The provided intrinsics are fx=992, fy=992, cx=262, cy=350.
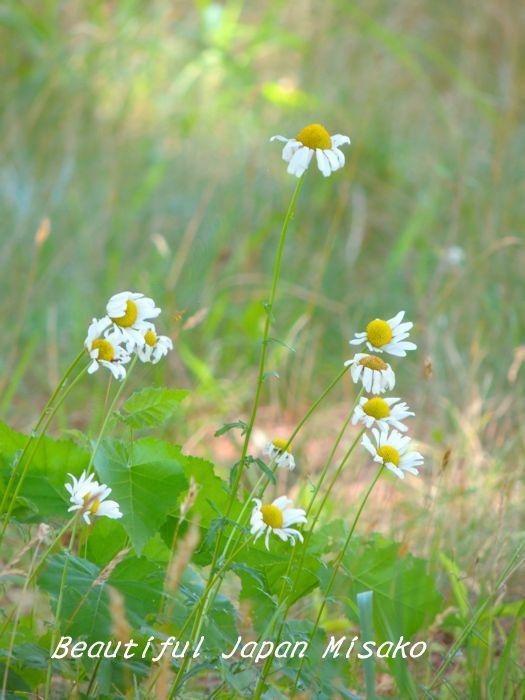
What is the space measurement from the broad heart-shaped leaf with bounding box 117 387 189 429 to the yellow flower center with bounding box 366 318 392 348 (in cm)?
23

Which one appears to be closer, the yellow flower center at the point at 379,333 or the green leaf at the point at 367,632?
the green leaf at the point at 367,632

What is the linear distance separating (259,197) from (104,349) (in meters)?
2.68

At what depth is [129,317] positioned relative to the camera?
0.97 m

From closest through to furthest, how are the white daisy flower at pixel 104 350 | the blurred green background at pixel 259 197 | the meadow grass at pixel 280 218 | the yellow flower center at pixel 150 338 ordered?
the white daisy flower at pixel 104 350, the yellow flower center at pixel 150 338, the meadow grass at pixel 280 218, the blurred green background at pixel 259 197

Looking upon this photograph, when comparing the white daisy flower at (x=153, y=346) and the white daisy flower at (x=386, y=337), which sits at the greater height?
the white daisy flower at (x=386, y=337)

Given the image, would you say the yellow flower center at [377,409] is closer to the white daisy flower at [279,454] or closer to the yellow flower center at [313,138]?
the white daisy flower at [279,454]

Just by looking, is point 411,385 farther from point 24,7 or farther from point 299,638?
point 24,7

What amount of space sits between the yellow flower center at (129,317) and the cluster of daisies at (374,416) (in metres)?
0.19

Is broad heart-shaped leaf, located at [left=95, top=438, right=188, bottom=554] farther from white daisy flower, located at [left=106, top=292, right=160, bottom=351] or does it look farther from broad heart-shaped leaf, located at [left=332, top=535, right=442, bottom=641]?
broad heart-shaped leaf, located at [left=332, top=535, right=442, bottom=641]

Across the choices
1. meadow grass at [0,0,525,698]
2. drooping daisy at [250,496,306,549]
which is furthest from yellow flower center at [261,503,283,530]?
meadow grass at [0,0,525,698]

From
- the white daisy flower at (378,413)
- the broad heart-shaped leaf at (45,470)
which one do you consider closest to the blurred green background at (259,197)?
the broad heart-shaped leaf at (45,470)

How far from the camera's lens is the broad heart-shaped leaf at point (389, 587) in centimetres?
110

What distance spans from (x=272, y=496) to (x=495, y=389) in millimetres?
870

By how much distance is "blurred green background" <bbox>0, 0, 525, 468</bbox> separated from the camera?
2537mm
